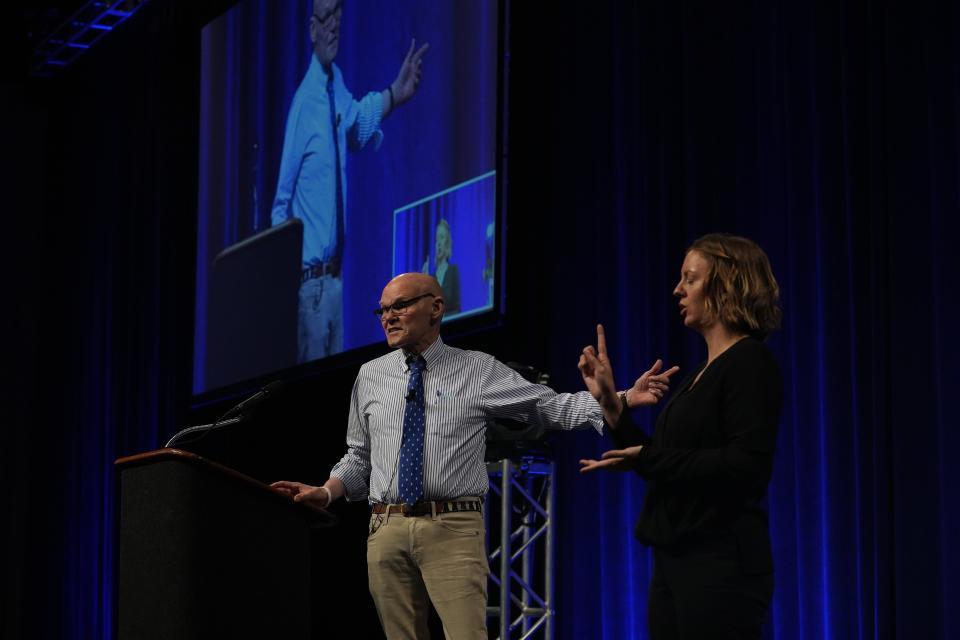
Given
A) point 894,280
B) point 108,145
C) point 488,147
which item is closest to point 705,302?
point 894,280

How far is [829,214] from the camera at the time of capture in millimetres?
4492

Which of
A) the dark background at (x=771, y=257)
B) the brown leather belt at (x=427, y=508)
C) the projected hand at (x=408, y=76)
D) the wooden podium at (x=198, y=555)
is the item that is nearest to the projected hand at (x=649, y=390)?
the brown leather belt at (x=427, y=508)

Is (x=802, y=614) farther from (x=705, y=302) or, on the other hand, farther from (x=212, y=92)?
(x=212, y=92)

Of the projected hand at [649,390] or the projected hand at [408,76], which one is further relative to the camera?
the projected hand at [408,76]

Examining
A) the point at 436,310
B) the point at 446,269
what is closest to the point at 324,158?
the point at 446,269

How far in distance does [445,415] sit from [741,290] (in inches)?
52.5

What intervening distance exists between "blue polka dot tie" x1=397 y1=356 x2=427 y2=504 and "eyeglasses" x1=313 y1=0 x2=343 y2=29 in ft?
10.2

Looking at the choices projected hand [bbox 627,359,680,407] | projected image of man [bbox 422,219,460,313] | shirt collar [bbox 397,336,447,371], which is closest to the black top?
projected hand [bbox 627,359,680,407]

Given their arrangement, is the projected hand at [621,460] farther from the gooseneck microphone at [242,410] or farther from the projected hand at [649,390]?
the gooseneck microphone at [242,410]

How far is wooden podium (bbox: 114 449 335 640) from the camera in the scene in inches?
110

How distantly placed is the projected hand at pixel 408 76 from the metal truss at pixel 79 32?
132 inches

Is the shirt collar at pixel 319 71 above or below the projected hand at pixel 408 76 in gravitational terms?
above

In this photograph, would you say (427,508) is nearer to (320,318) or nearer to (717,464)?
(717,464)

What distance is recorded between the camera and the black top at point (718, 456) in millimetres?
2365
